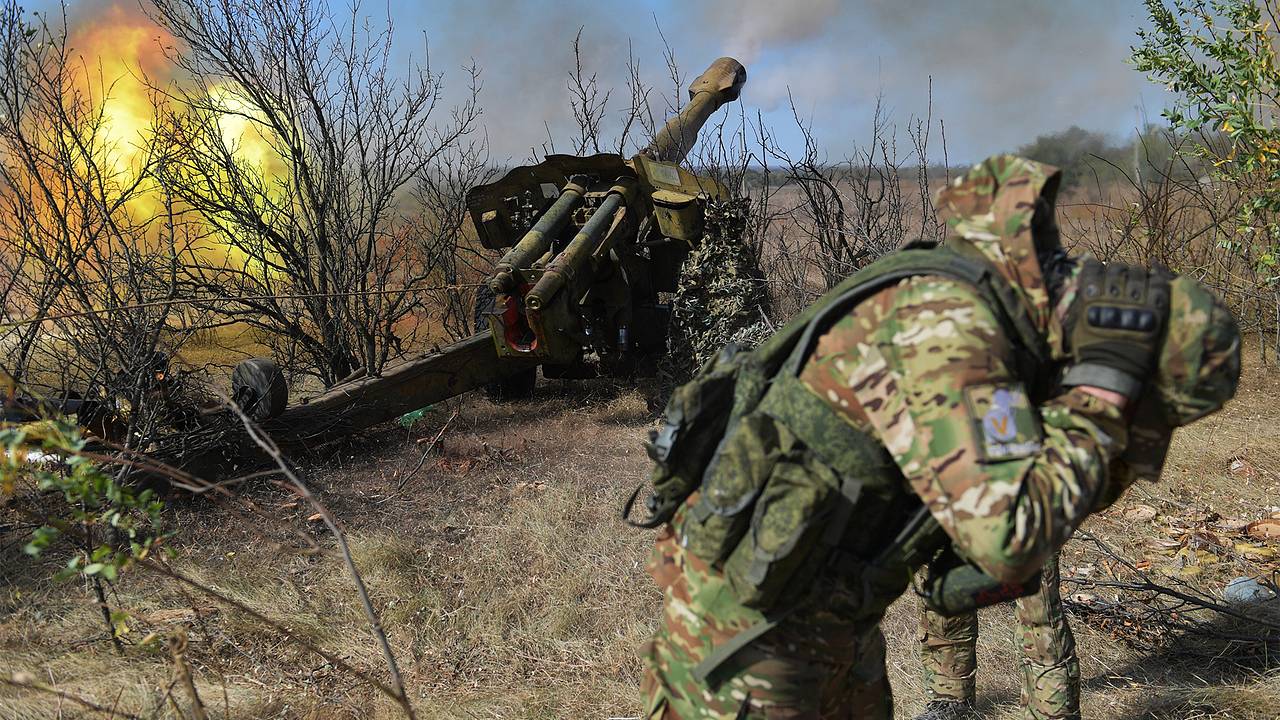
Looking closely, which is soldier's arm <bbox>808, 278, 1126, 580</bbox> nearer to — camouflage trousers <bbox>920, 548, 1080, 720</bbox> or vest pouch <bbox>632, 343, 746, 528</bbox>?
vest pouch <bbox>632, 343, 746, 528</bbox>

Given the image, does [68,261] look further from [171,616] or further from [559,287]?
[559,287]

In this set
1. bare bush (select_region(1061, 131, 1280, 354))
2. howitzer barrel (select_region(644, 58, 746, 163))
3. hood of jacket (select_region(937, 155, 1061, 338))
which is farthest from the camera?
howitzer barrel (select_region(644, 58, 746, 163))

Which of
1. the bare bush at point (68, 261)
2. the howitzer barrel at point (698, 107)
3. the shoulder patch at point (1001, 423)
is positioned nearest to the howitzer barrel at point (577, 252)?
the howitzer barrel at point (698, 107)

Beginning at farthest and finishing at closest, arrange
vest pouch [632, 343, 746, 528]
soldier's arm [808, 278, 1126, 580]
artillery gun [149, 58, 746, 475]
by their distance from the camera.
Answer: artillery gun [149, 58, 746, 475] < vest pouch [632, 343, 746, 528] < soldier's arm [808, 278, 1126, 580]

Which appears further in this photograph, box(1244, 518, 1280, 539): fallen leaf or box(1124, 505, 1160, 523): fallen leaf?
box(1124, 505, 1160, 523): fallen leaf

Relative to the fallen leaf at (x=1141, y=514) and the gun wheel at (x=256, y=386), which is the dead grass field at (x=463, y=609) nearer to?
the fallen leaf at (x=1141, y=514)

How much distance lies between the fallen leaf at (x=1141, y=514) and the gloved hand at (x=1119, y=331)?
3.60m

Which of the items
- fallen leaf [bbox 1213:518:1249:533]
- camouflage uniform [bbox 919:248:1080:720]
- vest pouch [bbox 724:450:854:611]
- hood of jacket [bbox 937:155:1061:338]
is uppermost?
hood of jacket [bbox 937:155:1061:338]

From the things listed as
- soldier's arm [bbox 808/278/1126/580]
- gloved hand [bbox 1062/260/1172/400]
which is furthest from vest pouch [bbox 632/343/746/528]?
gloved hand [bbox 1062/260/1172/400]

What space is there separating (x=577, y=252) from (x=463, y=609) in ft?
9.41

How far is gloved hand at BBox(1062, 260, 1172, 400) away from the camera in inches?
56.2

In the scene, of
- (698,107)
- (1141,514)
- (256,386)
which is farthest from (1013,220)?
(698,107)

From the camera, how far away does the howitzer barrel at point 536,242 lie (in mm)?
5785

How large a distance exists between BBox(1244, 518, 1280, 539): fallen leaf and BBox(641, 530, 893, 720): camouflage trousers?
332 centimetres
